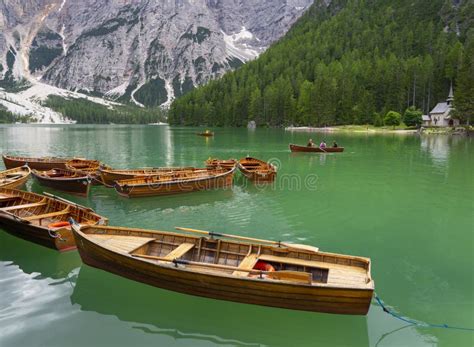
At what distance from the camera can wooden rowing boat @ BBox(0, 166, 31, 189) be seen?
30114 millimetres

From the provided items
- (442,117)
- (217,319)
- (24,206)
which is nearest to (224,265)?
(217,319)

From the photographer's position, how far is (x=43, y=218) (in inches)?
786

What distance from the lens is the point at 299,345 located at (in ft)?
38.0

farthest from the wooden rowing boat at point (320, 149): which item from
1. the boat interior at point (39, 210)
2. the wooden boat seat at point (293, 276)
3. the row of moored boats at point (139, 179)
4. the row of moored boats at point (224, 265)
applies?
the wooden boat seat at point (293, 276)

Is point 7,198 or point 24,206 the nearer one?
point 24,206

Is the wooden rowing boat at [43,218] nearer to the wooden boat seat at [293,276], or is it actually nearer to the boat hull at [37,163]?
the wooden boat seat at [293,276]

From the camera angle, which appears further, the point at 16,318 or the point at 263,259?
the point at 263,259

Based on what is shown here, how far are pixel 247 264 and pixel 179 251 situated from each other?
2972 mm

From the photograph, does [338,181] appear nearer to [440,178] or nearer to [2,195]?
[440,178]

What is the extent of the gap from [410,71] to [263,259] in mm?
148122

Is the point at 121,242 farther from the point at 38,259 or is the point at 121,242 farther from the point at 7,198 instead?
the point at 7,198

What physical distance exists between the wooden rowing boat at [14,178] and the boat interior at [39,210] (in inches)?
208

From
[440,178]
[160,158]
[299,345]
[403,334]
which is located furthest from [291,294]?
[160,158]

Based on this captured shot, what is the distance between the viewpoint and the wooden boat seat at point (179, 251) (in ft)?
48.2
